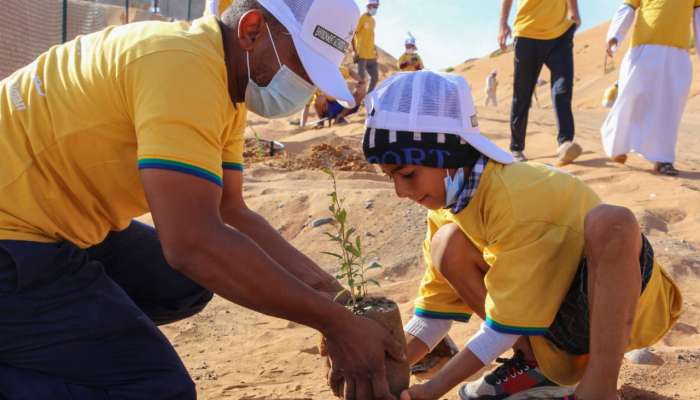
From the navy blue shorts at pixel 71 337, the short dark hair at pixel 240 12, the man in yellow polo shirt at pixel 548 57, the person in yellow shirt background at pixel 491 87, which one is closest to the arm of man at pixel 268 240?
the navy blue shorts at pixel 71 337

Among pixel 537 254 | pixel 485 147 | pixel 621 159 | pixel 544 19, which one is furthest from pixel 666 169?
pixel 537 254

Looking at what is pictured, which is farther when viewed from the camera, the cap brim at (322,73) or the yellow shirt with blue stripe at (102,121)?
the cap brim at (322,73)

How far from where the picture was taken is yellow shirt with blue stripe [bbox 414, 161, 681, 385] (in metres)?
2.46

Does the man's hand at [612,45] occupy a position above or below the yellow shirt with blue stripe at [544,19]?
below

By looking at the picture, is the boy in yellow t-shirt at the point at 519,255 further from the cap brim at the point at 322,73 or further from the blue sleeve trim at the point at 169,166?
the blue sleeve trim at the point at 169,166

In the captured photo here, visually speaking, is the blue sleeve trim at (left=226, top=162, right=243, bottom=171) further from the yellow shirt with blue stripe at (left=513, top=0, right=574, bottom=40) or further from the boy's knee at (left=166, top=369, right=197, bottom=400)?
the yellow shirt with blue stripe at (left=513, top=0, right=574, bottom=40)

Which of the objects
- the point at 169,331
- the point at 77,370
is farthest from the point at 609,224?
the point at 169,331

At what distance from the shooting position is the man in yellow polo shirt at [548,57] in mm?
6871

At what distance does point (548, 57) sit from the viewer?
7.02m

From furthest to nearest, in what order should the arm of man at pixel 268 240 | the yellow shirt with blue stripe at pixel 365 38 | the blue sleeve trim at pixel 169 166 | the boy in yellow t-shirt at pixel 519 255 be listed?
the yellow shirt with blue stripe at pixel 365 38 < the arm of man at pixel 268 240 < the boy in yellow t-shirt at pixel 519 255 < the blue sleeve trim at pixel 169 166

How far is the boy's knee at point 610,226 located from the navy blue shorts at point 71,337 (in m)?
1.31

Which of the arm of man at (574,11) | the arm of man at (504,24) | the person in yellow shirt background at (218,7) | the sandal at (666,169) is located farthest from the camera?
the arm of man at (504,24)

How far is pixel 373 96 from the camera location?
269 centimetres

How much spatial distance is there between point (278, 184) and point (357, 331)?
15.4 feet
